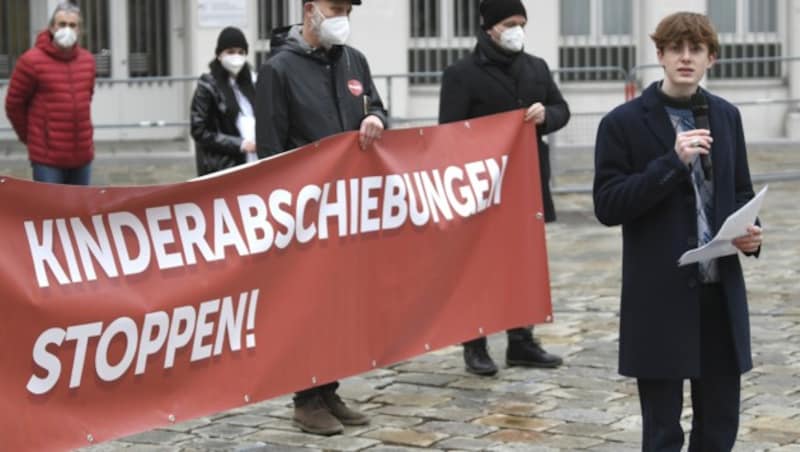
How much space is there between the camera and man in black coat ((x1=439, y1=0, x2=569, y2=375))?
928 cm

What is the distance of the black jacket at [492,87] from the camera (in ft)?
30.6

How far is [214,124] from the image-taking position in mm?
10453

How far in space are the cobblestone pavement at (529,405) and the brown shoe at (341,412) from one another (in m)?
0.06

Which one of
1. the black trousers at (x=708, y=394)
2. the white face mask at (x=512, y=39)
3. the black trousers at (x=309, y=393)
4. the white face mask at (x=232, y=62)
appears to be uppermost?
the white face mask at (x=512, y=39)

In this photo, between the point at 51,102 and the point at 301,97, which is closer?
the point at 301,97

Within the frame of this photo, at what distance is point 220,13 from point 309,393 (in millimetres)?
16353

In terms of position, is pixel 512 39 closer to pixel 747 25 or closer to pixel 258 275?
pixel 258 275

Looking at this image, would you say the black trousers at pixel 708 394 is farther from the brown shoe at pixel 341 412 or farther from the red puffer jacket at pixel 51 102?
the red puffer jacket at pixel 51 102

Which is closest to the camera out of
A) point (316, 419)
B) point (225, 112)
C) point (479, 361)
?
point (316, 419)

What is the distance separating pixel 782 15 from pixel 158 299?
Answer: 63.7 ft

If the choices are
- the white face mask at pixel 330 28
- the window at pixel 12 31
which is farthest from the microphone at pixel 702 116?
the window at pixel 12 31

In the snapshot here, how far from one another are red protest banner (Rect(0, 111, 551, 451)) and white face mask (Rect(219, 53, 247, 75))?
2.10m

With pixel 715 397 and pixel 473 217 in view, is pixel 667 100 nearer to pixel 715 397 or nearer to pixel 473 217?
pixel 715 397

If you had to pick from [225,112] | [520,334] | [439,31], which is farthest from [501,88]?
[439,31]
